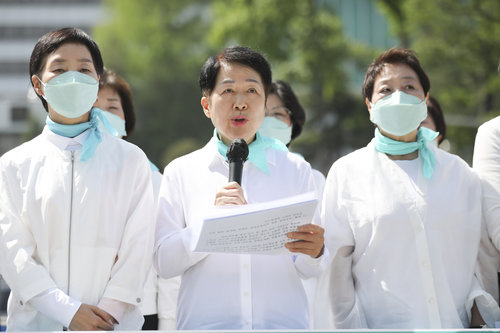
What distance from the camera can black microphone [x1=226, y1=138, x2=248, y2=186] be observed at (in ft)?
9.84

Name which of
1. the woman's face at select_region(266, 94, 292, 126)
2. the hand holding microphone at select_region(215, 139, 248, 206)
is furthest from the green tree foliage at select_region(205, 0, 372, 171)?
the hand holding microphone at select_region(215, 139, 248, 206)

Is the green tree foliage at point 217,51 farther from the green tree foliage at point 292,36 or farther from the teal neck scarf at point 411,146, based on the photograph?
the teal neck scarf at point 411,146

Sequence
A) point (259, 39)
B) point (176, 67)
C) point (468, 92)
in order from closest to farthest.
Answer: point (468, 92) → point (259, 39) → point (176, 67)

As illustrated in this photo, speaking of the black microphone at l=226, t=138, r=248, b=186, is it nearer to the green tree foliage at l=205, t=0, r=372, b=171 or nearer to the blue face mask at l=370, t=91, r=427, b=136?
the blue face mask at l=370, t=91, r=427, b=136

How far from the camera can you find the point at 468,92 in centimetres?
1898

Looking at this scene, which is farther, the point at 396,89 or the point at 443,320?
the point at 396,89

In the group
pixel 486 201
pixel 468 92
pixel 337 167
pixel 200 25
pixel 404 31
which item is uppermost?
pixel 200 25

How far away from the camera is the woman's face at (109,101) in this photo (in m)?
4.84

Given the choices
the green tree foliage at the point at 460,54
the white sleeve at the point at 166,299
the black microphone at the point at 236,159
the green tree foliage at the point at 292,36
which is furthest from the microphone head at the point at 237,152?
the green tree foliage at the point at 292,36

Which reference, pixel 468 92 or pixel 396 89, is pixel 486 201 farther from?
pixel 468 92

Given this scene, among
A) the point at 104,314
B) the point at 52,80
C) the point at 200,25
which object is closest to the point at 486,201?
the point at 104,314

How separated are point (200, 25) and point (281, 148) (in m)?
29.6

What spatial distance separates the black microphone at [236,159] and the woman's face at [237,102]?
0.31 meters

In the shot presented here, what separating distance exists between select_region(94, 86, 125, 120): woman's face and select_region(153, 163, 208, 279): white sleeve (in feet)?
4.91
